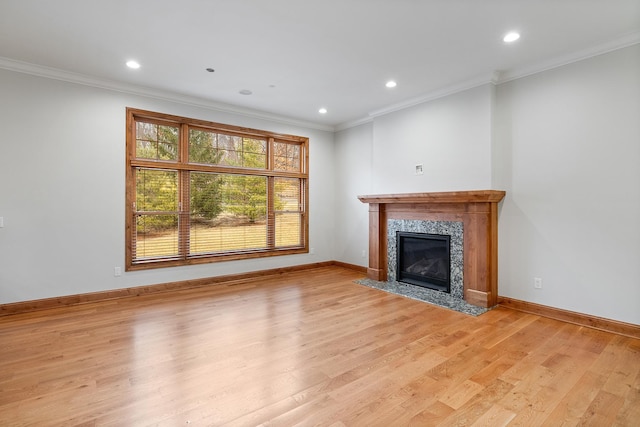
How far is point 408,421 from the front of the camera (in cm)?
183

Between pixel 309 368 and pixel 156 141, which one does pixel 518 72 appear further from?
pixel 156 141

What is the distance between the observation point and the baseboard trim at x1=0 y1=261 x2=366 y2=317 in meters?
3.71

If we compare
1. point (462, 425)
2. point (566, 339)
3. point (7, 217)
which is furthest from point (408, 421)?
point (7, 217)

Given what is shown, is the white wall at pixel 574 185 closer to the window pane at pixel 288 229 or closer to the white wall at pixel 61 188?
the window pane at pixel 288 229

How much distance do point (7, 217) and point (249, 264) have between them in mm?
3193

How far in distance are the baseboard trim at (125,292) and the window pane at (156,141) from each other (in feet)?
6.41

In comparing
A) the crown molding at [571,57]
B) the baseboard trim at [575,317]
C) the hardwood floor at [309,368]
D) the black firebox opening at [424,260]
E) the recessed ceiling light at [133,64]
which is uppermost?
the recessed ceiling light at [133,64]

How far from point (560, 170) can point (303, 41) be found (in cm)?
321

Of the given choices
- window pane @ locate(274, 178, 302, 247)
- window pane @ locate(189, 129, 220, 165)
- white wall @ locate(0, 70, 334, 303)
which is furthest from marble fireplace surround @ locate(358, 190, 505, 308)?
white wall @ locate(0, 70, 334, 303)

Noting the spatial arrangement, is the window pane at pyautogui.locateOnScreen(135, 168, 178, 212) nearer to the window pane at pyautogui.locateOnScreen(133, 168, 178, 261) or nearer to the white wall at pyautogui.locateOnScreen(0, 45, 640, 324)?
the window pane at pyautogui.locateOnScreen(133, 168, 178, 261)

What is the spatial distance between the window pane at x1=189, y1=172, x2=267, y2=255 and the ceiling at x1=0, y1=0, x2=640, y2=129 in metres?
1.49

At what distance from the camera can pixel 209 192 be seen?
5141 millimetres

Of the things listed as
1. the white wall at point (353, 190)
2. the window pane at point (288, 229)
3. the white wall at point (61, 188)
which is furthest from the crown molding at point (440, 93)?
the white wall at point (61, 188)

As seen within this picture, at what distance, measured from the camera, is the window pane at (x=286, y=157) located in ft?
19.6
